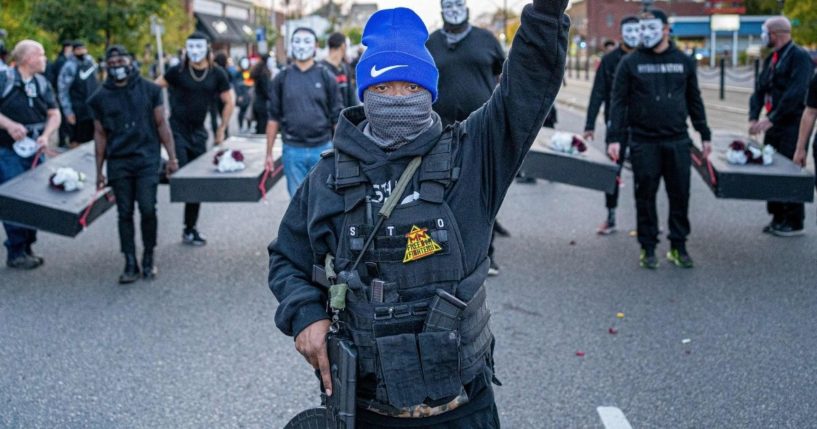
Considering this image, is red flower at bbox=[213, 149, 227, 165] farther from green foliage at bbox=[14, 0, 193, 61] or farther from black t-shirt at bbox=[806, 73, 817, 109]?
green foliage at bbox=[14, 0, 193, 61]

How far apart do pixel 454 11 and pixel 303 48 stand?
1753mm

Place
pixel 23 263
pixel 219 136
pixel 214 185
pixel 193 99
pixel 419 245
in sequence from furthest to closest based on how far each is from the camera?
1. pixel 219 136
2. pixel 193 99
3. pixel 23 263
4. pixel 214 185
5. pixel 419 245

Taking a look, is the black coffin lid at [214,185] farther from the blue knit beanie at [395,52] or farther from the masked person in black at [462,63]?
the blue knit beanie at [395,52]

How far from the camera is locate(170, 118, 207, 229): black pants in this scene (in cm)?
886

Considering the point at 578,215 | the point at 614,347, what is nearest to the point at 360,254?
the point at 614,347

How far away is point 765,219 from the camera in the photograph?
928cm

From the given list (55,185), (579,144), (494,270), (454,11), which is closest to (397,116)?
(454,11)

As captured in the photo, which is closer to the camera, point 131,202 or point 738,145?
point 131,202

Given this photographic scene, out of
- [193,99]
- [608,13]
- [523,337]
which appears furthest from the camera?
[608,13]

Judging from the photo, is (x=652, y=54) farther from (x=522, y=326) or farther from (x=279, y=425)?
(x=279, y=425)

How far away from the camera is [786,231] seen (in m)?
8.49

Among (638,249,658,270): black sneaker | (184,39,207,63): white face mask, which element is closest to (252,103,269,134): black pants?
(184,39,207,63): white face mask

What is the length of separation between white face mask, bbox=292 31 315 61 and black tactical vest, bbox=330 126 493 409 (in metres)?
5.51

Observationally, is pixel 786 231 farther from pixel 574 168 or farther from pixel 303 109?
pixel 303 109
